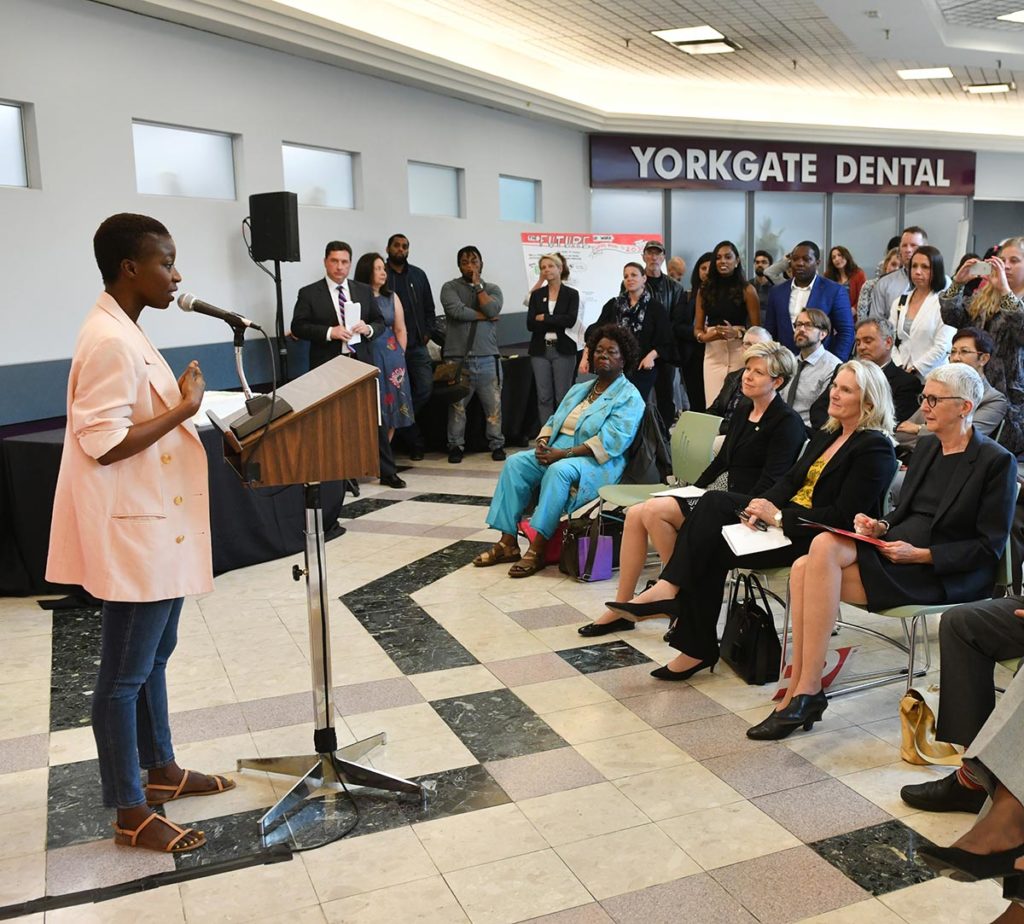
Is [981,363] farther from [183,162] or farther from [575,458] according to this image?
[183,162]

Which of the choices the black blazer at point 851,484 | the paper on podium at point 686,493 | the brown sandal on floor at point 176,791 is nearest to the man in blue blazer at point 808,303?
the paper on podium at point 686,493

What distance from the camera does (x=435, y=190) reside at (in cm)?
992

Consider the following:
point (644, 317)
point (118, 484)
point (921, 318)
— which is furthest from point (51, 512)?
point (921, 318)

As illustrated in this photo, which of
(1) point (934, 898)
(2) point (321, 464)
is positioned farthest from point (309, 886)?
(1) point (934, 898)

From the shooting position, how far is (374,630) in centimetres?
464

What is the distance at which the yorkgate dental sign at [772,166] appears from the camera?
12695 mm

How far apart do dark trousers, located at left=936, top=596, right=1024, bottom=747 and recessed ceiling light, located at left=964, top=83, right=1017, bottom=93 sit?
1180 centimetres

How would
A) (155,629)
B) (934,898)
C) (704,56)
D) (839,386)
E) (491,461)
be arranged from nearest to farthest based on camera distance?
1. (934,898)
2. (155,629)
3. (839,386)
4. (491,461)
5. (704,56)

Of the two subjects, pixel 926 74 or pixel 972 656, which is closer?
pixel 972 656

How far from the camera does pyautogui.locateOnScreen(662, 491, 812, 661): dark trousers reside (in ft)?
12.9

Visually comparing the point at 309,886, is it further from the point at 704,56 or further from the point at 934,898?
the point at 704,56

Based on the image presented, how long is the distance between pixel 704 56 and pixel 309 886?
10211 mm

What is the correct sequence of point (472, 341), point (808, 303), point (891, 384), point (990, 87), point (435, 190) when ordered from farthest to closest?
point (990, 87) < point (435, 190) < point (472, 341) < point (808, 303) < point (891, 384)

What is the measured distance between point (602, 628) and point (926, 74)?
10.1 meters
